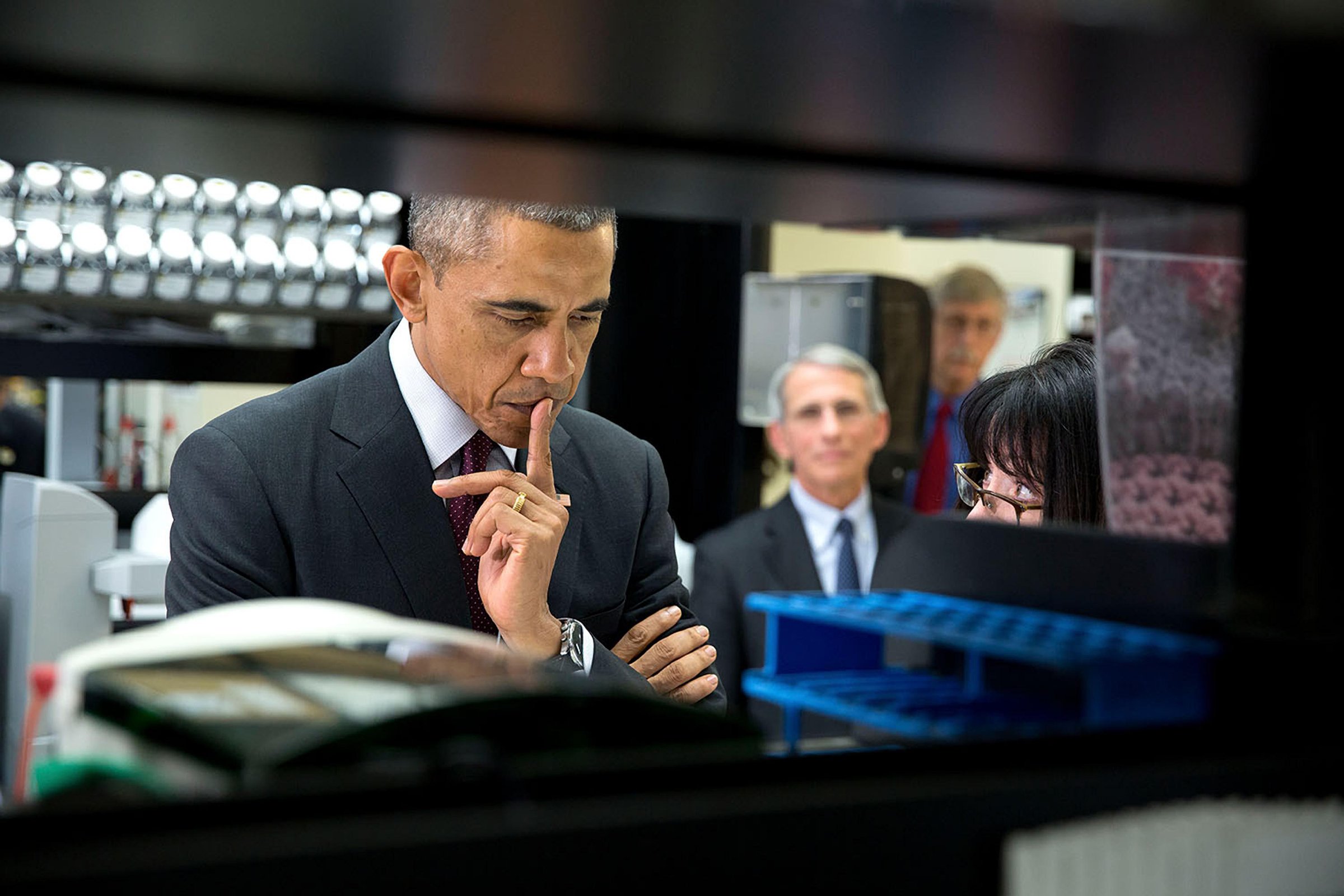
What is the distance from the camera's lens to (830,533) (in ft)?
13.2

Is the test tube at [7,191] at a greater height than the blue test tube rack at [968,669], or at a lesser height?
greater

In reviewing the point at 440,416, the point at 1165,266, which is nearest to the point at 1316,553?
the point at 1165,266

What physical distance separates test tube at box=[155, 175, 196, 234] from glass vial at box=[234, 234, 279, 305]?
154 mm

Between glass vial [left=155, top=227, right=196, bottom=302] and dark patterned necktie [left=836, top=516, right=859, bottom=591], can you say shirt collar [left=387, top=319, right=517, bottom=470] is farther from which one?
dark patterned necktie [left=836, top=516, right=859, bottom=591]

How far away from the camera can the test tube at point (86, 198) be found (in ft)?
11.3

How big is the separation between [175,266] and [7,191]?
434mm

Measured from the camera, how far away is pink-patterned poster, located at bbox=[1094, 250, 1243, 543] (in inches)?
32.2

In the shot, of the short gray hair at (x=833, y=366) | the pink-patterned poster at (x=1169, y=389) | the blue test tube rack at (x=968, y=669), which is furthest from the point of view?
the short gray hair at (x=833, y=366)

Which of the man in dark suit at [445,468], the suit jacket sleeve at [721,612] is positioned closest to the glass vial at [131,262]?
the suit jacket sleeve at [721,612]

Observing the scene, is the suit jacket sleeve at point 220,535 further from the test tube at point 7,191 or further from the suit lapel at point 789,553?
the suit lapel at point 789,553

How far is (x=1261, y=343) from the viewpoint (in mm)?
767

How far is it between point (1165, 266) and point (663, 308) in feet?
12.8

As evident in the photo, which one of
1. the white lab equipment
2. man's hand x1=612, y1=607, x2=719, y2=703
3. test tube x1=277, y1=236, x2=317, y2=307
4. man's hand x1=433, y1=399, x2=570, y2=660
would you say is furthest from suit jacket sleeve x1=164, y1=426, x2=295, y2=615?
test tube x1=277, y1=236, x2=317, y2=307

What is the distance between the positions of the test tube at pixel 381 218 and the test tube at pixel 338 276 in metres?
0.06
